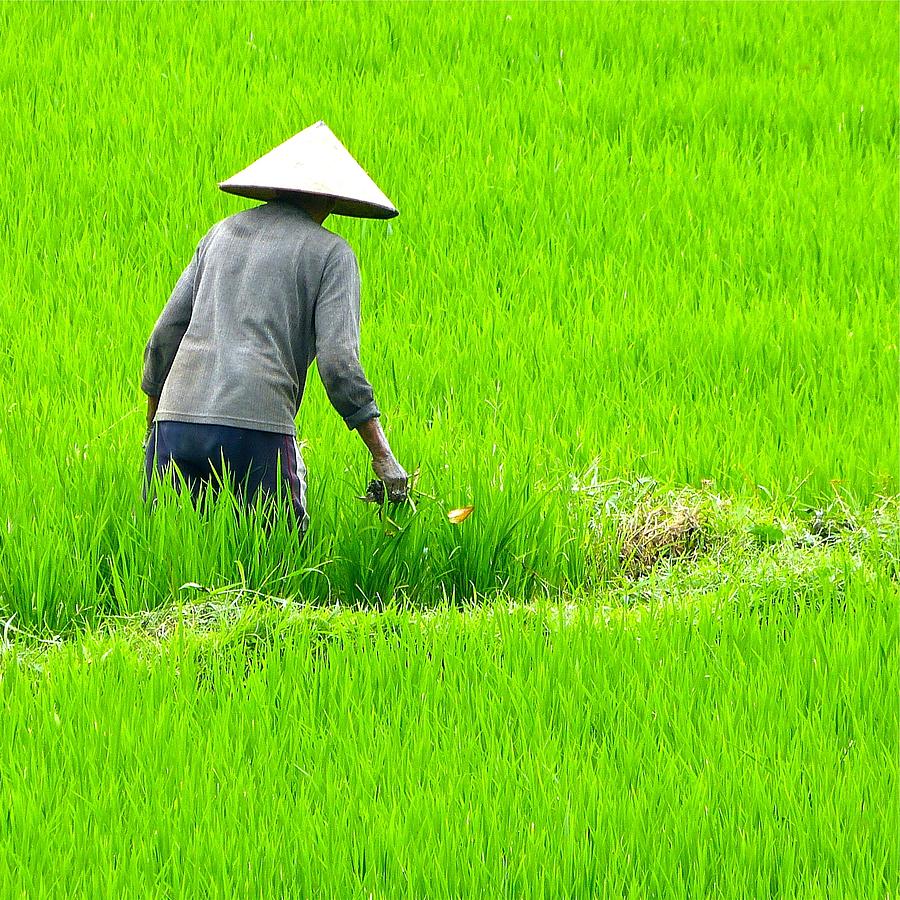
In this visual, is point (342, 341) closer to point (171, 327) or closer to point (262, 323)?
point (262, 323)

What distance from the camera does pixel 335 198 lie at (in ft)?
10.9

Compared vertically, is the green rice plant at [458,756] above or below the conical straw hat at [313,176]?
below

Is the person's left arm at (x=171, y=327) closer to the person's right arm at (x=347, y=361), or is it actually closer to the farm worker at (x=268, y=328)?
the farm worker at (x=268, y=328)

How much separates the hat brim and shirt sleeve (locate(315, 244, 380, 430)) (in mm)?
123

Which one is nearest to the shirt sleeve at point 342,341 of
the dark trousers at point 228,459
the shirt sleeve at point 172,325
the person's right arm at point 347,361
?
the person's right arm at point 347,361

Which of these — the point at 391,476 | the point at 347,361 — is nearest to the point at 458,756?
the point at 391,476

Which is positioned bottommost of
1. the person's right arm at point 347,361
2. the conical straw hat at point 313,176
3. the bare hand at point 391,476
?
the bare hand at point 391,476

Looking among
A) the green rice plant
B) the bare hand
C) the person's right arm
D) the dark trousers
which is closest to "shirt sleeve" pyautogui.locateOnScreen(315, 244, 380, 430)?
the person's right arm

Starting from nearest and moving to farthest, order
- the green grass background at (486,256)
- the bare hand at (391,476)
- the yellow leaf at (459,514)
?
the bare hand at (391,476)
the yellow leaf at (459,514)
the green grass background at (486,256)

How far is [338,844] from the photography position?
2252 mm

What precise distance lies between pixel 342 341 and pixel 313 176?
437 millimetres

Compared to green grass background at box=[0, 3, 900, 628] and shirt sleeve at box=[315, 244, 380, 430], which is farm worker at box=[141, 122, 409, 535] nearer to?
shirt sleeve at box=[315, 244, 380, 430]

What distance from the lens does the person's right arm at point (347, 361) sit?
318 cm

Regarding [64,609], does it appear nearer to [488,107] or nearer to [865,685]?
[865,685]
